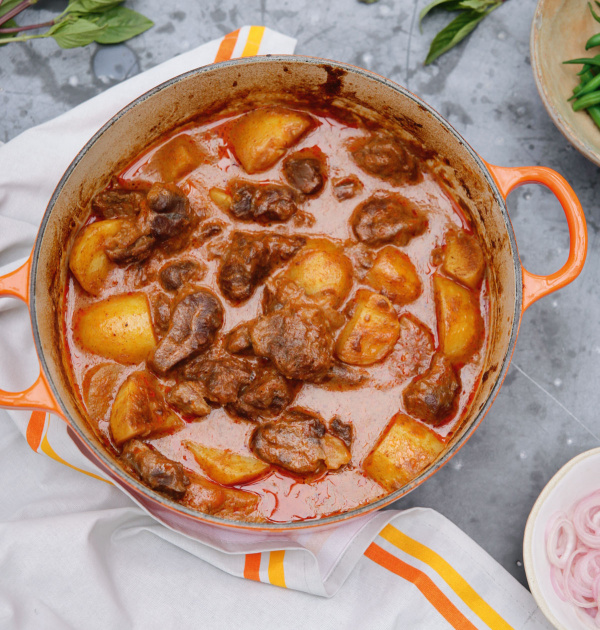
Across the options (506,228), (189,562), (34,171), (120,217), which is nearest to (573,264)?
(506,228)

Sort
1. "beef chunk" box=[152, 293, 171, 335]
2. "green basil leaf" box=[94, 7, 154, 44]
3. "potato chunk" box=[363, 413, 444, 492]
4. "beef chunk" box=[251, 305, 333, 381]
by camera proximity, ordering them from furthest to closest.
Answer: "green basil leaf" box=[94, 7, 154, 44] < "beef chunk" box=[152, 293, 171, 335] < "potato chunk" box=[363, 413, 444, 492] < "beef chunk" box=[251, 305, 333, 381]

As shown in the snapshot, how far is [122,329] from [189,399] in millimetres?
435

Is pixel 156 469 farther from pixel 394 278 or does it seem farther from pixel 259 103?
pixel 259 103

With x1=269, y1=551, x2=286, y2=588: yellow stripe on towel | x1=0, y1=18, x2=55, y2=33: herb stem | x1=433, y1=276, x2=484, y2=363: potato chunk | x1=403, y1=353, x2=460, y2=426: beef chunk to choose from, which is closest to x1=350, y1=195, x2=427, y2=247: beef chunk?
x1=433, y1=276, x2=484, y2=363: potato chunk

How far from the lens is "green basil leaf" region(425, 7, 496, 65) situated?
322 cm

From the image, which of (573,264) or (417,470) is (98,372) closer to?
(417,470)

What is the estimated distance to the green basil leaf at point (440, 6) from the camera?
321cm

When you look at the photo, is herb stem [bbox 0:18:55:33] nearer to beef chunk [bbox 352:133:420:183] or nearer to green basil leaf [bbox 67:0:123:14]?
green basil leaf [bbox 67:0:123:14]

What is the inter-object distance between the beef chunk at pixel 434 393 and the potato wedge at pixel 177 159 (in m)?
1.46

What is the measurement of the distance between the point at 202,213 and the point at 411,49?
148 cm

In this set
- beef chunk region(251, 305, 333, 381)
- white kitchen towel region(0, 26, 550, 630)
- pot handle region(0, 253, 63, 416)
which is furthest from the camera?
white kitchen towel region(0, 26, 550, 630)

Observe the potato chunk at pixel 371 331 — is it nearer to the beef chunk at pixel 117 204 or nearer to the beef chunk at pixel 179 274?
the beef chunk at pixel 179 274

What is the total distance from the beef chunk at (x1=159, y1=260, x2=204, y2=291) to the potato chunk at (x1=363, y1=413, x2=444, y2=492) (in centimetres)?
112

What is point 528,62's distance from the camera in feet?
11.0
